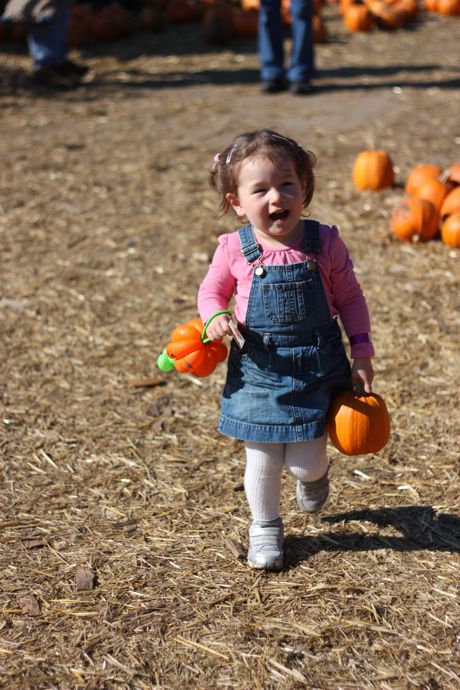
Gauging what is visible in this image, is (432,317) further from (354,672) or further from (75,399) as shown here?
(354,672)

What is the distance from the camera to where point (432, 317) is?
5.55 metres

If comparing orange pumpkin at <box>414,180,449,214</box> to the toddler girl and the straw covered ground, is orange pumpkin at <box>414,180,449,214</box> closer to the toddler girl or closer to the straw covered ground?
the straw covered ground

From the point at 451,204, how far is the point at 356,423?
354cm

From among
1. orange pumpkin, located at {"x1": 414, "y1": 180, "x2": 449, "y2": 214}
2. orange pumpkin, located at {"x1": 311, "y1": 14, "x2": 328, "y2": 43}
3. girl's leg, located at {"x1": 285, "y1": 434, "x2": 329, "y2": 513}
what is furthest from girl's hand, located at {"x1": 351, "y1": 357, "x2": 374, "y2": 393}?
orange pumpkin, located at {"x1": 311, "y1": 14, "x2": 328, "y2": 43}

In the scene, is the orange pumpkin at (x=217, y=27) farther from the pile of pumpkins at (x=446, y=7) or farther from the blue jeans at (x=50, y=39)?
the pile of pumpkins at (x=446, y=7)

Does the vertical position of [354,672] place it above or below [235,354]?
below

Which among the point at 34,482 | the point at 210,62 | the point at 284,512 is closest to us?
the point at 284,512

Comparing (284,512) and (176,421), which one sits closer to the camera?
(284,512)

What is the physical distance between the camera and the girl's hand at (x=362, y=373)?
3379 mm

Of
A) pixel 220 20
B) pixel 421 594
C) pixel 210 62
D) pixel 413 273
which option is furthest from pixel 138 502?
pixel 220 20

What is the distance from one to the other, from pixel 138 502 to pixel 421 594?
1.27 metres

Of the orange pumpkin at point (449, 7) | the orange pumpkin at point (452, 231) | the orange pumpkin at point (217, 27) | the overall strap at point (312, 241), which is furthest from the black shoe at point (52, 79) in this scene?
the overall strap at point (312, 241)

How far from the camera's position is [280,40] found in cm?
998

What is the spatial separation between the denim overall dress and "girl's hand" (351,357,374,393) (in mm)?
58
